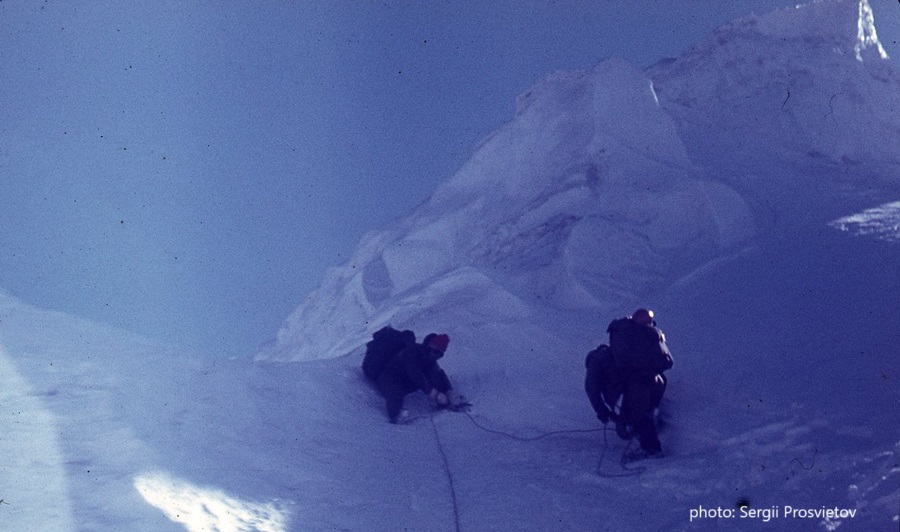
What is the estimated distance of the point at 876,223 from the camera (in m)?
10.2

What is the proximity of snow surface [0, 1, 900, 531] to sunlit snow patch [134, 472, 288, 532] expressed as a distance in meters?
0.02

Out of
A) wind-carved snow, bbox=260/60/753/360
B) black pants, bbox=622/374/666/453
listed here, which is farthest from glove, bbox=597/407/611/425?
wind-carved snow, bbox=260/60/753/360

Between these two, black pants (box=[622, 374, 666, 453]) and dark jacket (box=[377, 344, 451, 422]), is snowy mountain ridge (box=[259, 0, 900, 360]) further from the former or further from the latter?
black pants (box=[622, 374, 666, 453])

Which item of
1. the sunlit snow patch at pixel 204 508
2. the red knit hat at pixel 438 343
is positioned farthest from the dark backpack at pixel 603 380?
the sunlit snow patch at pixel 204 508

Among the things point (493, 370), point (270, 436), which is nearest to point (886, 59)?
point (493, 370)

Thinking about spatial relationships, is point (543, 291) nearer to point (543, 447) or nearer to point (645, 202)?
point (645, 202)

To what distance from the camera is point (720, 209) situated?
13.6 meters

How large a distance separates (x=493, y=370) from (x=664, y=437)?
140 inches

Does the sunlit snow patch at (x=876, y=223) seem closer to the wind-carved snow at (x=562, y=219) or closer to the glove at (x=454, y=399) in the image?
the wind-carved snow at (x=562, y=219)

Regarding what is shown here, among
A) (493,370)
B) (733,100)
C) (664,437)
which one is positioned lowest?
(664,437)

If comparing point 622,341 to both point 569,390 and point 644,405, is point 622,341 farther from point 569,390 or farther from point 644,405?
point 569,390

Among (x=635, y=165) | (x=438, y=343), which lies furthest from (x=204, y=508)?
(x=635, y=165)

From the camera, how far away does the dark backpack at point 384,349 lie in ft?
30.1

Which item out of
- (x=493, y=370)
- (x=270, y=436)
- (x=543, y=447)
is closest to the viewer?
(x=270, y=436)
